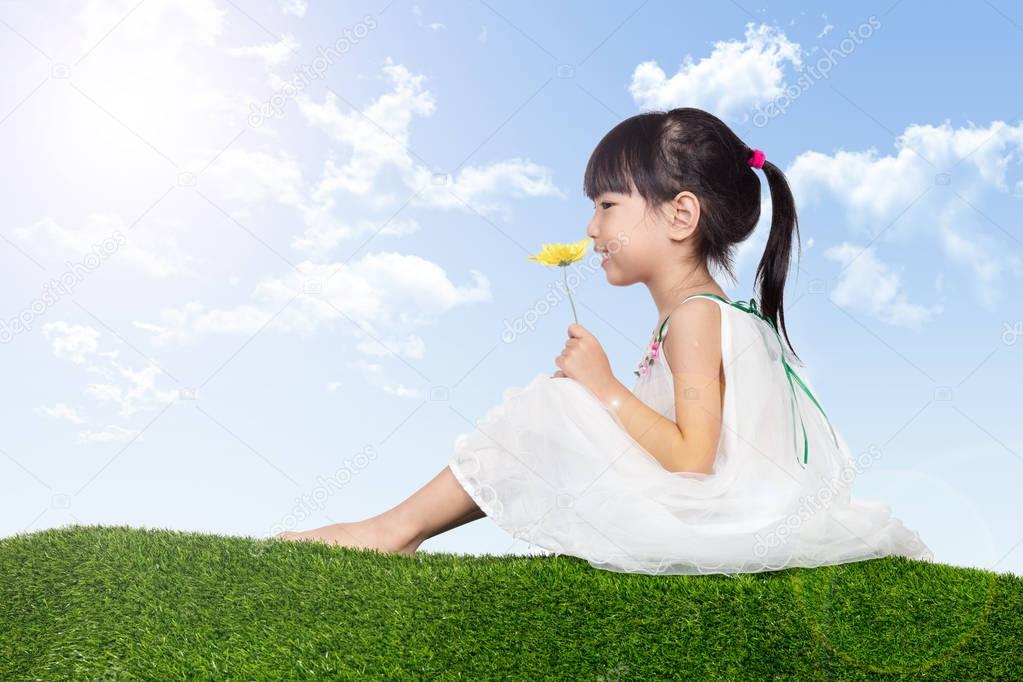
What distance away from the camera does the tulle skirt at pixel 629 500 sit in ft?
7.75

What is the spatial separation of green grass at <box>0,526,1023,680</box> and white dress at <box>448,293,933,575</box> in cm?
7

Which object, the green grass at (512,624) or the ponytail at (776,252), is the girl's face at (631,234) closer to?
the ponytail at (776,252)

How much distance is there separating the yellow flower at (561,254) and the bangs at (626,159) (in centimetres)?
29

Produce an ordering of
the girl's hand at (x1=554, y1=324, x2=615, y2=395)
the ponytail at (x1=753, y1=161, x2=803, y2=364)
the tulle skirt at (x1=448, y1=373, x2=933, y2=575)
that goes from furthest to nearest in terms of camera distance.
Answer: the ponytail at (x1=753, y1=161, x2=803, y2=364) < the girl's hand at (x1=554, y1=324, x2=615, y2=395) < the tulle skirt at (x1=448, y1=373, x2=933, y2=575)

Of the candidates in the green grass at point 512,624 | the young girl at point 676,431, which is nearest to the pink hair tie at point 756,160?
the young girl at point 676,431

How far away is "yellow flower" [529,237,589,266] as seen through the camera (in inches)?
100

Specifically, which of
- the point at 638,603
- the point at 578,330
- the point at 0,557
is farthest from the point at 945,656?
the point at 0,557

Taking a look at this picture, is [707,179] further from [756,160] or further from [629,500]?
[629,500]

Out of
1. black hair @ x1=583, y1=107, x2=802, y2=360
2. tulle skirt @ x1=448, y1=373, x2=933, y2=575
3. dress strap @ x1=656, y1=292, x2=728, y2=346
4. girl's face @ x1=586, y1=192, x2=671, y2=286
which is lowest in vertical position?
tulle skirt @ x1=448, y1=373, x2=933, y2=575

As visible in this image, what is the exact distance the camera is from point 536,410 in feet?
8.38

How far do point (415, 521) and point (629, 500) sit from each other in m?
0.60

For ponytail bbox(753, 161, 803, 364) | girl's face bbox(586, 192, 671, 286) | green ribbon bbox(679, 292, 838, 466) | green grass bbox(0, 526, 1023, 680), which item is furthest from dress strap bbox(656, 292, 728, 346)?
green grass bbox(0, 526, 1023, 680)

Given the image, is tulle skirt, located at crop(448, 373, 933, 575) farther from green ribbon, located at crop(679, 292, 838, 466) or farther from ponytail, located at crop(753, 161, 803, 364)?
ponytail, located at crop(753, 161, 803, 364)

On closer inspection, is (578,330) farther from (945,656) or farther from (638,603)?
(945,656)
